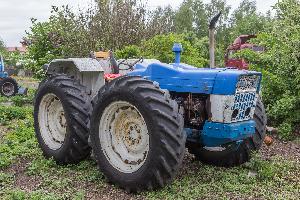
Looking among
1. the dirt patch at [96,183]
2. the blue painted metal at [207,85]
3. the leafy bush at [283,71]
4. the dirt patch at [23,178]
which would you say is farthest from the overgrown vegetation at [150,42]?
the dirt patch at [23,178]

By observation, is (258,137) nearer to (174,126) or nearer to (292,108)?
(174,126)

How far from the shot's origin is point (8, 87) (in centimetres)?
1747

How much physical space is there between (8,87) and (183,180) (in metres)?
13.8

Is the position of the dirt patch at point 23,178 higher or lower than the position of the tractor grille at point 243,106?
lower

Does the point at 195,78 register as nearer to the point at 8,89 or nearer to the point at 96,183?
the point at 96,183

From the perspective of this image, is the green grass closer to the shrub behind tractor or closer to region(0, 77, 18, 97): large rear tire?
the shrub behind tractor

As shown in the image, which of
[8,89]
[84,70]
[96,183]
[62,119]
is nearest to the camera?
[96,183]

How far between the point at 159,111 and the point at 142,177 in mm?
705

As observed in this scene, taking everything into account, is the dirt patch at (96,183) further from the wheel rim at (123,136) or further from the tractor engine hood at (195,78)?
the tractor engine hood at (195,78)

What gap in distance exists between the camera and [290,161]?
19.9 feet

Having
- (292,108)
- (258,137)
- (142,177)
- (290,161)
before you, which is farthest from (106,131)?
(292,108)

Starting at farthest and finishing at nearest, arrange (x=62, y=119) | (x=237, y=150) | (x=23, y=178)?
(x=62, y=119), (x=237, y=150), (x=23, y=178)

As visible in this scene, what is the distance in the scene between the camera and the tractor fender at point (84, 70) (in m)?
5.88

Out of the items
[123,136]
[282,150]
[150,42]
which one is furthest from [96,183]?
[150,42]
